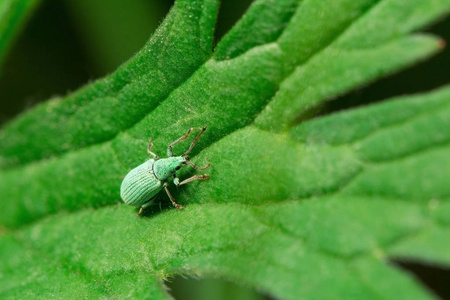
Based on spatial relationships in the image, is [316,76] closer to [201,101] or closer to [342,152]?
[342,152]

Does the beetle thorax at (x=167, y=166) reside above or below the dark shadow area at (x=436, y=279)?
above

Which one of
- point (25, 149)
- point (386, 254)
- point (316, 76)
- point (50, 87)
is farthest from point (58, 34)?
point (386, 254)

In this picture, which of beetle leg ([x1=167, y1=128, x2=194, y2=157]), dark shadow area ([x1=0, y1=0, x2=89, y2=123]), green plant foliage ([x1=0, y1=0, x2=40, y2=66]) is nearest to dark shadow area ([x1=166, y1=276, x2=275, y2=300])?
beetle leg ([x1=167, y1=128, x2=194, y2=157])

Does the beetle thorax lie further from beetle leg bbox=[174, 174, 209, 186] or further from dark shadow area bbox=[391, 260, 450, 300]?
dark shadow area bbox=[391, 260, 450, 300]

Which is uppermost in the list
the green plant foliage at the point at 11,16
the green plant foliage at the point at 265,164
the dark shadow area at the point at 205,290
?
the green plant foliage at the point at 11,16

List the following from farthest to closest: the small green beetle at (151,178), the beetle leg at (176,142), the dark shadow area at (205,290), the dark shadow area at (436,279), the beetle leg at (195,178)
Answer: the dark shadow area at (205,290)
the dark shadow area at (436,279)
the small green beetle at (151,178)
the beetle leg at (176,142)
the beetle leg at (195,178)

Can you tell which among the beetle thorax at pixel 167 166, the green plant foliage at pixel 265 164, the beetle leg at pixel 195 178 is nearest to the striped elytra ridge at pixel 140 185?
the beetle thorax at pixel 167 166

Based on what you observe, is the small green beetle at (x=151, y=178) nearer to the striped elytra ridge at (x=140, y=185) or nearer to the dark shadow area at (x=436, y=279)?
the striped elytra ridge at (x=140, y=185)
